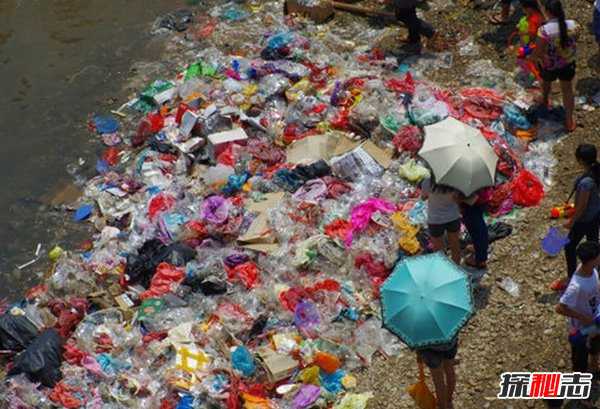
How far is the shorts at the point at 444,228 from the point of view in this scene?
6.55 meters

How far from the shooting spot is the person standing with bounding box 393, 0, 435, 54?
10.4 meters

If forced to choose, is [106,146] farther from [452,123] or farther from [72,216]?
[452,123]

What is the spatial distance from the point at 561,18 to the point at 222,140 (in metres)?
4.04

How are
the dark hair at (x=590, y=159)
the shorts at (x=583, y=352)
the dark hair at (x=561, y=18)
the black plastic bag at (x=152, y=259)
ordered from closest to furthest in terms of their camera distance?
1. the shorts at (x=583, y=352)
2. the dark hair at (x=590, y=159)
3. the dark hair at (x=561, y=18)
4. the black plastic bag at (x=152, y=259)

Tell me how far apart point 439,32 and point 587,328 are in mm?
6469

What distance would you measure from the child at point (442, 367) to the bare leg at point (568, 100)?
153 inches

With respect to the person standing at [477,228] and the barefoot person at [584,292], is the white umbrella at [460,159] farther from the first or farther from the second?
the barefoot person at [584,292]

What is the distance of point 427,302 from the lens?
4.91 metres

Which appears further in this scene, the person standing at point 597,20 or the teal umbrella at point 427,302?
the person standing at point 597,20

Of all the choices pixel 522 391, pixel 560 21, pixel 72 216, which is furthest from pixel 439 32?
pixel 522 391

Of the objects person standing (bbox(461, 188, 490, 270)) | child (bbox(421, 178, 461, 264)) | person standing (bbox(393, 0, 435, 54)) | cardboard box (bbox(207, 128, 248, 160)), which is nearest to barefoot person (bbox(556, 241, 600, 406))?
child (bbox(421, 178, 461, 264))

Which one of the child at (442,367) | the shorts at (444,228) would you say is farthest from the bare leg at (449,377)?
the shorts at (444,228)

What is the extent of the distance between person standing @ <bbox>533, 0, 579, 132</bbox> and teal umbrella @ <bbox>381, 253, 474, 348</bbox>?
3.89m

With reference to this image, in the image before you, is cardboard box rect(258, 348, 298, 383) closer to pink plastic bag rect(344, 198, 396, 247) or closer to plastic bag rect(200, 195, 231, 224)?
pink plastic bag rect(344, 198, 396, 247)
